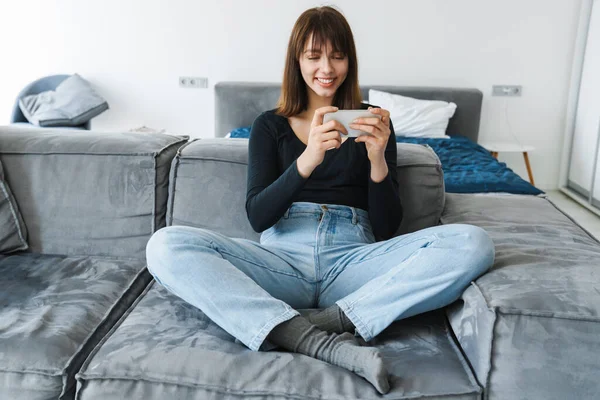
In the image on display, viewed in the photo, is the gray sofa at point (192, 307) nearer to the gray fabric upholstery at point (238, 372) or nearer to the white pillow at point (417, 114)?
the gray fabric upholstery at point (238, 372)

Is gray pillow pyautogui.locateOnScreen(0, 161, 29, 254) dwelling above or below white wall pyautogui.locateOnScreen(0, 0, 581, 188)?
below

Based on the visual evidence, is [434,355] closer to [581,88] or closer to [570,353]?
[570,353]

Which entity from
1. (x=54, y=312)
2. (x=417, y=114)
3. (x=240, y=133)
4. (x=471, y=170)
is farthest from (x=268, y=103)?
(x=54, y=312)

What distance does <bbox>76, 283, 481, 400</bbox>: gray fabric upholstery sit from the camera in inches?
43.4

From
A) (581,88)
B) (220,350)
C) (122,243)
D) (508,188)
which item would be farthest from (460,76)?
(220,350)

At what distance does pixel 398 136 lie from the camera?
→ 367 centimetres

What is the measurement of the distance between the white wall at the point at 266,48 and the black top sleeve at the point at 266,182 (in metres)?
2.67

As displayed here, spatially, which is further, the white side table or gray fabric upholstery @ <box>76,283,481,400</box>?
the white side table

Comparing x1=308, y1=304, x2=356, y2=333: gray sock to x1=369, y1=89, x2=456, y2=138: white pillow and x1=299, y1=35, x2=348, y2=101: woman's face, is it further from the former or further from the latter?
x1=369, y1=89, x2=456, y2=138: white pillow

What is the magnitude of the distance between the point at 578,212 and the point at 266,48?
7.71 feet

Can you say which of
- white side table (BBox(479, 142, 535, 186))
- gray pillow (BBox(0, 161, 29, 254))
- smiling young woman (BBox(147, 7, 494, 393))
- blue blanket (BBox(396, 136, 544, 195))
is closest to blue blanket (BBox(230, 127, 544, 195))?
blue blanket (BBox(396, 136, 544, 195))

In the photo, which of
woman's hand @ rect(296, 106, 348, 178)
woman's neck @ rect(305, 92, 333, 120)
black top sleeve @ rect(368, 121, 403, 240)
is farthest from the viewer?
woman's neck @ rect(305, 92, 333, 120)

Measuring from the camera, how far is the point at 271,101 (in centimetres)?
400

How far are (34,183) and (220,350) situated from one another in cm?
94
